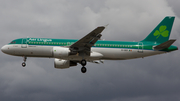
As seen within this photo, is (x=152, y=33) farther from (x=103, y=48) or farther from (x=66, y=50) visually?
(x=66, y=50)

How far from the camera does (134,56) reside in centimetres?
4934

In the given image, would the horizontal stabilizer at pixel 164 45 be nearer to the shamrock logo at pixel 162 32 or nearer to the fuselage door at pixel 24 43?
the shamrock logo at pixel 162 32

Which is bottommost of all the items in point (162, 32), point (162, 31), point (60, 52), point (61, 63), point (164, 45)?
point (61, 63)

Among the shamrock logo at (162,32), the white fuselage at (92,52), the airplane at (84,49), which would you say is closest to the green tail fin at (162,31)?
the shamrock logo at (162,32)

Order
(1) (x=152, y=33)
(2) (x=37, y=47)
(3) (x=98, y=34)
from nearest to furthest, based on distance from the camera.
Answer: (3) (x=98, y=34), (2) (x=37, y=47), (1) (x=152, y=33)

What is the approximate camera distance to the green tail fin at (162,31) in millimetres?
51438

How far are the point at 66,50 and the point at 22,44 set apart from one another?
7181 mm

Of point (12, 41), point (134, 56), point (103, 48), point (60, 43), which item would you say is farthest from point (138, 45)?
point (12, 41)

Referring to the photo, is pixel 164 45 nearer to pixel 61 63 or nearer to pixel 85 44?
pixel 85 44

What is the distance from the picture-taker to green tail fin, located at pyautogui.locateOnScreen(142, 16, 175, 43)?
169ft

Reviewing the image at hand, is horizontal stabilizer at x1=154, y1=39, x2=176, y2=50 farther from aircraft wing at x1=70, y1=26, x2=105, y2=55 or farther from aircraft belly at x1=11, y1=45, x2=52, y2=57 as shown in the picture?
aircraft belly at x1=11, y1=45, x2=52, y2=57

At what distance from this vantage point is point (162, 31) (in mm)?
52062

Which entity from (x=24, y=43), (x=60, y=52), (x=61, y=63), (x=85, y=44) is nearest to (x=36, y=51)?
(x=24, y=43)

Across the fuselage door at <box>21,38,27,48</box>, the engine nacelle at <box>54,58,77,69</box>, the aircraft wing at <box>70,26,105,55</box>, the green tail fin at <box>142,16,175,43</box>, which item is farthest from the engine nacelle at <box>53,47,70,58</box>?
the green tail fin at <box>142,16,175,43</box>
